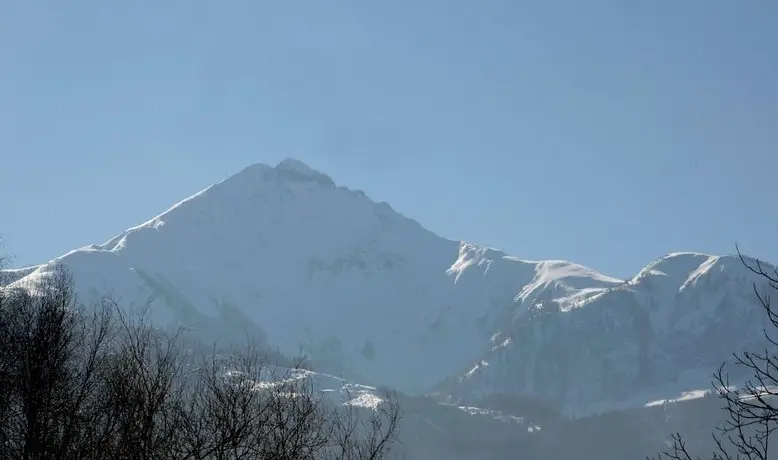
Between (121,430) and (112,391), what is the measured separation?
1.60 metres

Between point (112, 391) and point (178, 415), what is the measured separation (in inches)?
62.7

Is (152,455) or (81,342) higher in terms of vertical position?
(81,342)

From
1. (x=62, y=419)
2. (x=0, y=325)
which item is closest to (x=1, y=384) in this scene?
(x=62, y=419)

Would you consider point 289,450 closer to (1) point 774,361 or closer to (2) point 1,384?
(2) point 1,384

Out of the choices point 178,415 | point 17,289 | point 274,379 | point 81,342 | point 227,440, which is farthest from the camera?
point 17,289

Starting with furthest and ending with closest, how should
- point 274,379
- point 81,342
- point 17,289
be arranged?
point 17,289 < point 81,342 < point 274,379

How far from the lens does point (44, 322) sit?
24547mm

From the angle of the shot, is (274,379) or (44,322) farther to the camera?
(274,379)

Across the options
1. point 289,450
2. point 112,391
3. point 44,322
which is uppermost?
point 44,322

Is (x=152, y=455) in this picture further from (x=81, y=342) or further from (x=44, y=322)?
(x=81, y=342)

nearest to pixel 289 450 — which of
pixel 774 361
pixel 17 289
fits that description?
pixel 774 361

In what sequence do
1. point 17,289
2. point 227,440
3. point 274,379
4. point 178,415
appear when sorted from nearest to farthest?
point 227,440 < point 178,415 < point 274,379 < point 17,289

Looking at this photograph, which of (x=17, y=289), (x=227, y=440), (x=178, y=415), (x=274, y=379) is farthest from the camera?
(x=17, y=289)

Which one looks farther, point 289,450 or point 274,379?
point 274,379
